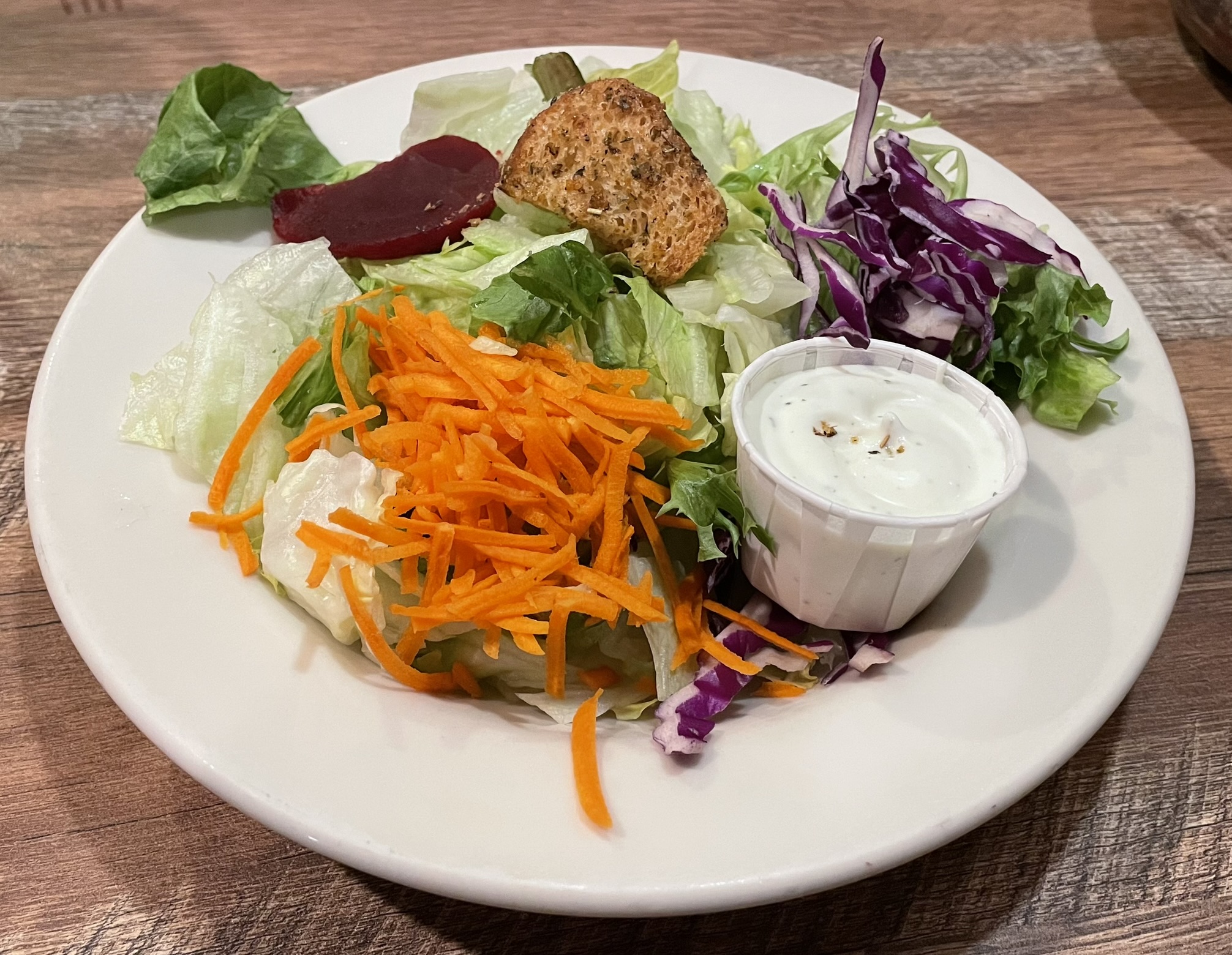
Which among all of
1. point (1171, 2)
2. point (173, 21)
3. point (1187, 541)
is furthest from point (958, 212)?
point (173, 21)

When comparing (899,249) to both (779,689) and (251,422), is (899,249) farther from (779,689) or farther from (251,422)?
(251,422)

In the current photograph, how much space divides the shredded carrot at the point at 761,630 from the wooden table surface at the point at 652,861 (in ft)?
1.28

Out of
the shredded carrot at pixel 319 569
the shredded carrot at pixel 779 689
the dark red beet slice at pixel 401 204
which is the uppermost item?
the dark red beet slice at pixel 401 204

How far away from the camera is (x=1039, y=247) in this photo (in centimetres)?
203

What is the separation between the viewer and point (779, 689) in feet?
5.53

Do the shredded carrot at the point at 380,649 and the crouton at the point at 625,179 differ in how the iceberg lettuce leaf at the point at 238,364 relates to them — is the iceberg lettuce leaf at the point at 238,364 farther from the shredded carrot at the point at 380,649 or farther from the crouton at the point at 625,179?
the crouton at the point at 625,179

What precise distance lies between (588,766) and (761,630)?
0.47 metres

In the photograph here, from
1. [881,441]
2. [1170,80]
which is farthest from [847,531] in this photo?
[1170,80]

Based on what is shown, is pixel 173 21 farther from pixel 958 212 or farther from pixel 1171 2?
pixel 1171 2

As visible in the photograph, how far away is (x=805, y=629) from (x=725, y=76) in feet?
5.76

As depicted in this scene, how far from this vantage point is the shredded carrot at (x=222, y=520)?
5.49 ft

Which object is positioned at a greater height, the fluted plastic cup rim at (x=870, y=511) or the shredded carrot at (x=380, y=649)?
the fluted plastic cup rim at (x=870, y=511)

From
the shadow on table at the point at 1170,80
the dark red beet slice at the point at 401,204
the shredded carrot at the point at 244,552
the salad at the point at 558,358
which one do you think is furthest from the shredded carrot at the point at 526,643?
the shadow on table at the point at 1170,80

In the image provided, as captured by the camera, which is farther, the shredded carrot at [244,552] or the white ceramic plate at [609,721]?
the shredded carrot at [244,552]
